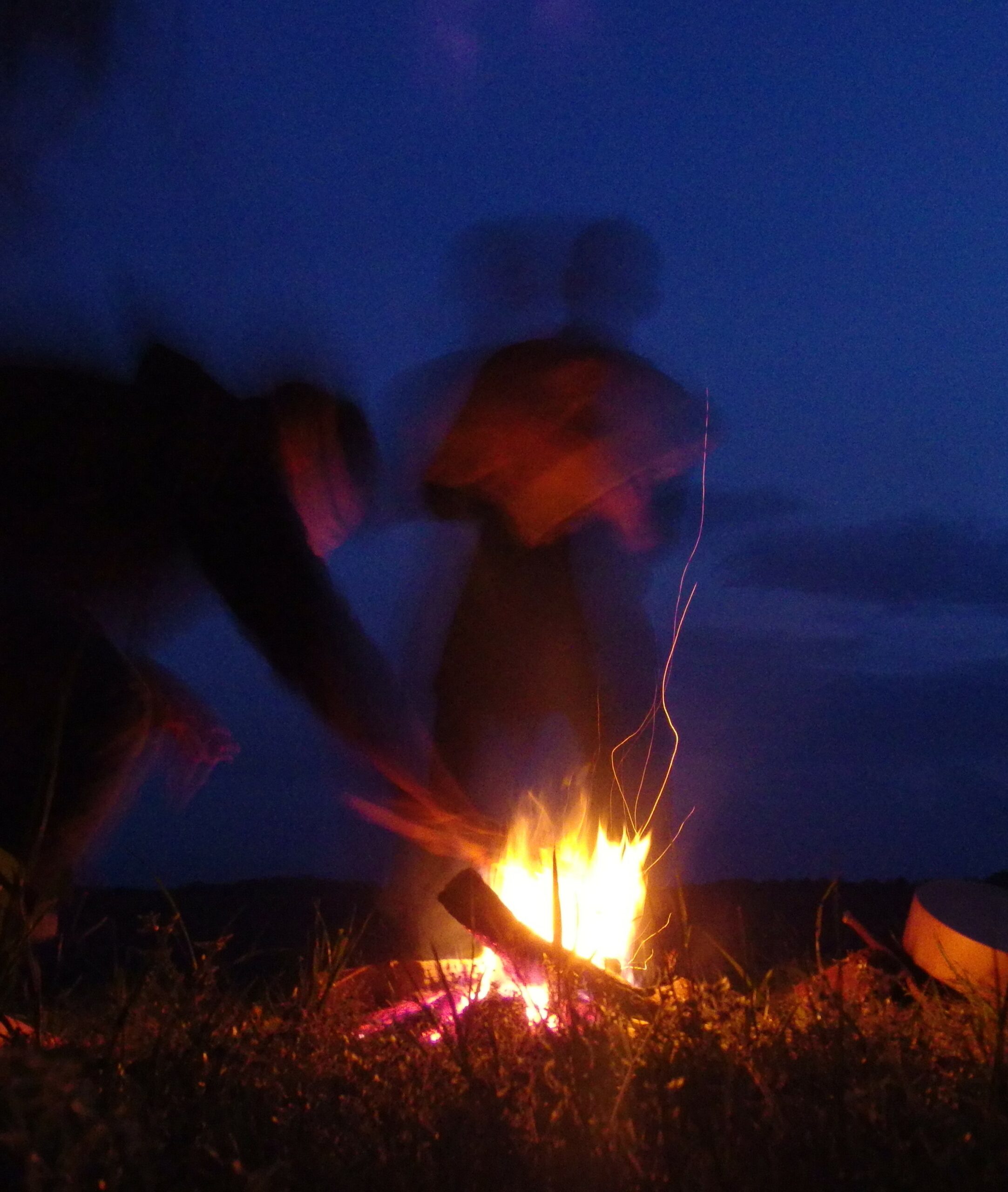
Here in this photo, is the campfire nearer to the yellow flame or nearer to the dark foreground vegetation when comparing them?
the yellow flame

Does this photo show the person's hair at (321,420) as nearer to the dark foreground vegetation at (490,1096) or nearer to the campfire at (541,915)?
the campfire at (541,915)

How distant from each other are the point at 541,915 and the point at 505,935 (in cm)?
47

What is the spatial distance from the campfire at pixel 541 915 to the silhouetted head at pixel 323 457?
1222 mm

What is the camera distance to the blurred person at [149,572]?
2.92 m

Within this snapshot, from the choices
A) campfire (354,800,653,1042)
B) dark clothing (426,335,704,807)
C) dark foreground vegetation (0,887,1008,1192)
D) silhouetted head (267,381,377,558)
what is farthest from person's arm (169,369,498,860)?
dark clothing (426,335,704,807)

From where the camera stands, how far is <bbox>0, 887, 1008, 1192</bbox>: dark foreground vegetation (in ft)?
5.32

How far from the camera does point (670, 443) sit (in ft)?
14.4

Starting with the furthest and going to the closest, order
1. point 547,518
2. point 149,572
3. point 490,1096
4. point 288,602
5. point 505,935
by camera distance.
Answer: point 547,518 < point 149,572 < point 505,935 < point 288,602 < point 490,1096

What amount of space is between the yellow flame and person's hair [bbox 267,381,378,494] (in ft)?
4.69

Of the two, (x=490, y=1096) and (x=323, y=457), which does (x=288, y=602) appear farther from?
(x=490, y=1096)

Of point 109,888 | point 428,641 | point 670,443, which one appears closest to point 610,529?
point 670,443

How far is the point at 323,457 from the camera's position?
3527 mm

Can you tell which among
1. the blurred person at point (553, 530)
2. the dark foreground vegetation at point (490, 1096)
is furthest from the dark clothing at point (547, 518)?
the dark foreground vegetation at point (490, 1096)

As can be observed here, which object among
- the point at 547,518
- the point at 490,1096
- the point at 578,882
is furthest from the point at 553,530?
the point at 490,1096
